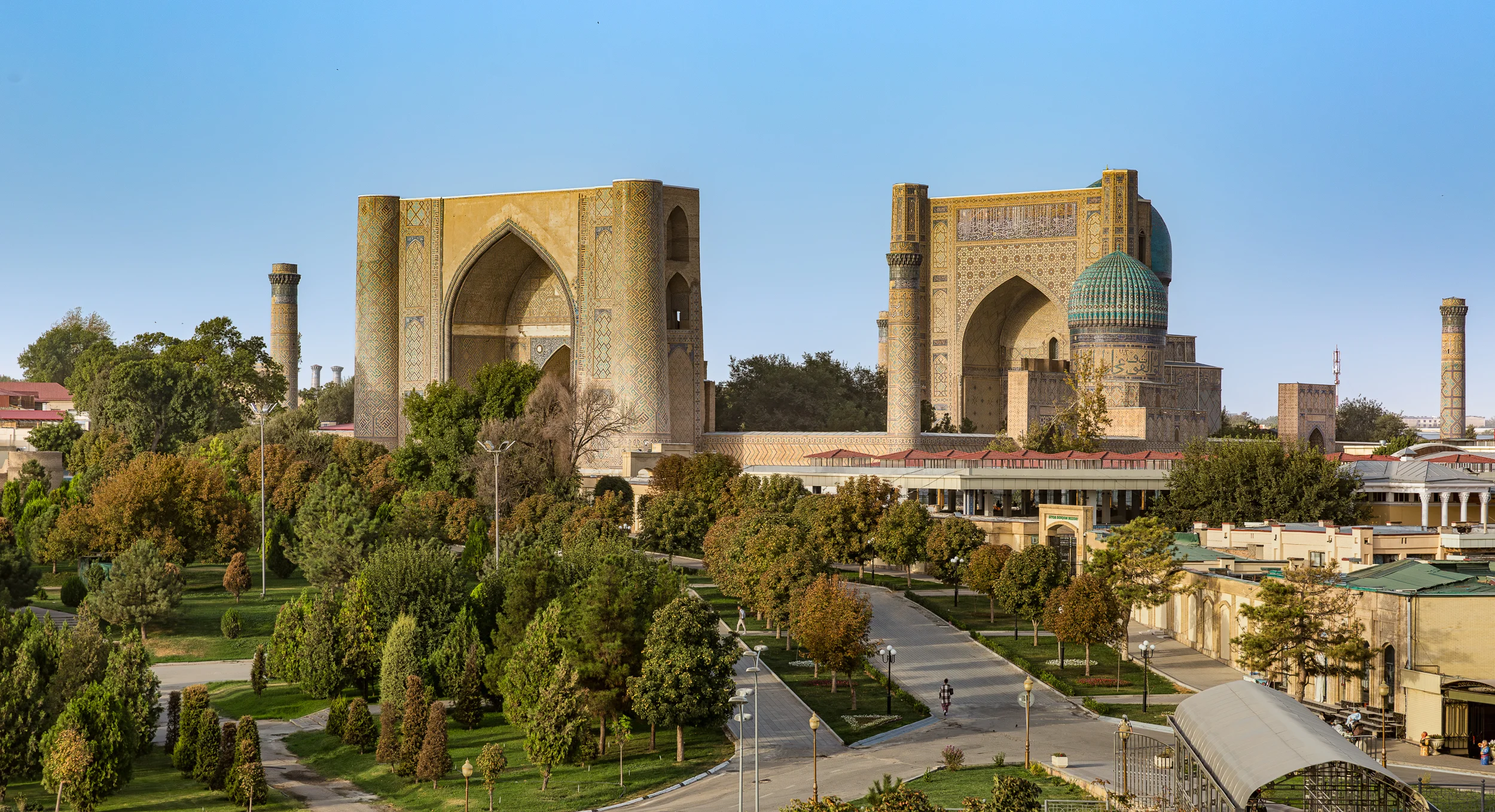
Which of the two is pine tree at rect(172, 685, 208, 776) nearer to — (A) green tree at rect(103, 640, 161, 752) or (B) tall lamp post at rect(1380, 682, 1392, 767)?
(A) green tree at rect(103, 640, 161, 752)

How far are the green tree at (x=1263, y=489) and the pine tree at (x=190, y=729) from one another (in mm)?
24170

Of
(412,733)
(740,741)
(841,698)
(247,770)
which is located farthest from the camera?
(841,698)

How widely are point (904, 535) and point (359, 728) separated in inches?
610

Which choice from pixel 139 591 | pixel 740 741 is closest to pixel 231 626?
pixel 139 591

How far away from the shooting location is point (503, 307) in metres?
57.0

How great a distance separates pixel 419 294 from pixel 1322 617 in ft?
117

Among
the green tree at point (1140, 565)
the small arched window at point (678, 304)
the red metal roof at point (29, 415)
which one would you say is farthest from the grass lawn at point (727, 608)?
the red metal roof at point (29, 415)

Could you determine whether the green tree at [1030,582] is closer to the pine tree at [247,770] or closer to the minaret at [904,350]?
the pine tree at [247,770]

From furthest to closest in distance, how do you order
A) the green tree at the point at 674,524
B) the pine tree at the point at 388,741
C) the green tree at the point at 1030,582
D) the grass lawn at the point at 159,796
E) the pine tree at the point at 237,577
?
the green tree at the point at 674,524 < the pine tree at the point at 237,577 < the green tree at the point at 1030,582 < the pine tree at the point at 388,741 < the grass lawn at the point at 159,796

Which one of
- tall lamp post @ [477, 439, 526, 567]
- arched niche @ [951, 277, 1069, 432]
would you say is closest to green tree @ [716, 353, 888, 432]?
arched niche @ [951, 277, 1069, 432]

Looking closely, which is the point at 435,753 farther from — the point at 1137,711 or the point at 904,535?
the point at 904,535

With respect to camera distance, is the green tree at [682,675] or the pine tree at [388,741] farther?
the pine tree at [388,741]

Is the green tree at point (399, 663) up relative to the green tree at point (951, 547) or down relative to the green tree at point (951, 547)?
down

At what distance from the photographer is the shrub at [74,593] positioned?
3394cm
